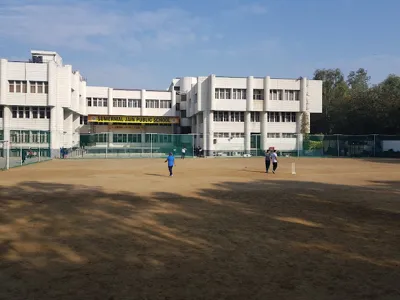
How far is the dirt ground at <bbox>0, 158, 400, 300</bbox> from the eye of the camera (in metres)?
5.36

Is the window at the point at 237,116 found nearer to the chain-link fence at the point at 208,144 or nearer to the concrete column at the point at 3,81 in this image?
the chain-link fence at the point at 208,144

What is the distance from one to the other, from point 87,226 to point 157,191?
6.13m

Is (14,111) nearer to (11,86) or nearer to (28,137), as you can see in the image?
(11,86)

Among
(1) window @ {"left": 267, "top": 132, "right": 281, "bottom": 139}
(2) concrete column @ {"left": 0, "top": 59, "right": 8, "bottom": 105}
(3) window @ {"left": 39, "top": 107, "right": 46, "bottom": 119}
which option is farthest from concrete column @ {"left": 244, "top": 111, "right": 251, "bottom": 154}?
(2) concrete column @ {"left": 0, "top": 59, "right": 8, "bottom": 105}

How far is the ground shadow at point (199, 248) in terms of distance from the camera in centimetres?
536

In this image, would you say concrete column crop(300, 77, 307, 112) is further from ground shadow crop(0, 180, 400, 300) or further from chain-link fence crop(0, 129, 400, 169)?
ground shadow crop(0, 180, 400, 300)

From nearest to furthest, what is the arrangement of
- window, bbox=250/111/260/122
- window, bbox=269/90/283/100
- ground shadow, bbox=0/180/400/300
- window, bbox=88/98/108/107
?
ground shadow, bbox=0/180/400/300 < window, bbox=269/90/283/100 < window, bbox=250/111/260/122 < window, bbox=88/98/108/107

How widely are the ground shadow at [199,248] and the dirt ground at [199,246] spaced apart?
0.02 meters

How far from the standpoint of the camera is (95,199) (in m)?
12.9

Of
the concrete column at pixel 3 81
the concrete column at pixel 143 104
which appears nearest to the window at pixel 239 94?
the concrete column at pixel 143 104

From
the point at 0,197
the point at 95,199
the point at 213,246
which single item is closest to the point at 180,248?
the point at 213,246

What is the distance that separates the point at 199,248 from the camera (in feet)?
24.1

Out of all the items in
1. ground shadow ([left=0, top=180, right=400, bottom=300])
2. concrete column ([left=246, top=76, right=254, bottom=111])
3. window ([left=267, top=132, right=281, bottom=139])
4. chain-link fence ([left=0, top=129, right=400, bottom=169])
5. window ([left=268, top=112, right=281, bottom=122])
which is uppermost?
concrete column ([left=246, top=76, right=254, bottom=111])

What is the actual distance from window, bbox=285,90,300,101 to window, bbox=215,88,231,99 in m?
8.31
